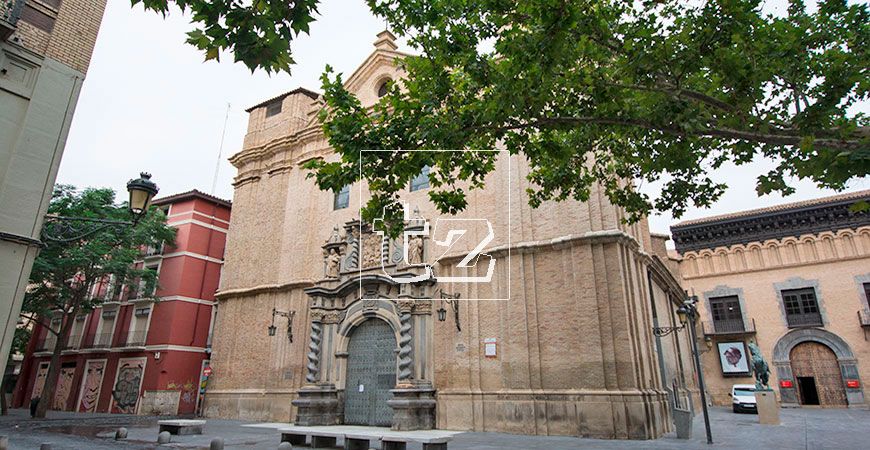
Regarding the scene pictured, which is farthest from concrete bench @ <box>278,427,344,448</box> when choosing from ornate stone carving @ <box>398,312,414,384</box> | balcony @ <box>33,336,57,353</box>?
balcony @ <box>33,336,57,353</box>

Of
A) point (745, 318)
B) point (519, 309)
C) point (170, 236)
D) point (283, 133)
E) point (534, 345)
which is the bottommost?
point (534, 345)

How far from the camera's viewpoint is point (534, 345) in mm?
13164

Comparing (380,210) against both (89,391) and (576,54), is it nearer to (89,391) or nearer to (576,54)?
(576,54)

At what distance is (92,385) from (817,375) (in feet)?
118

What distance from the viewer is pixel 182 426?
1284cm

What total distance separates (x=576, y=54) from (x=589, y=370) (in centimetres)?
798

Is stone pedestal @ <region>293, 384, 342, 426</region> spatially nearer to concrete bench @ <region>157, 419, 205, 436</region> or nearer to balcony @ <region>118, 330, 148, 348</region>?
concrete bench @ <region>157, 419, 205, 436</region>

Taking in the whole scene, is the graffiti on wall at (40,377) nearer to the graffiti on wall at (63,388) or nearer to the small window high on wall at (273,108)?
the graffiti on wall at (63,388)

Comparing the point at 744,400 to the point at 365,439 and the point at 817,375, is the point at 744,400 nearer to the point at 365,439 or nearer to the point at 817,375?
the point at 817,375

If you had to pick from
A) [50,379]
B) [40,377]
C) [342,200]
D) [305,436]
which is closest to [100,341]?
[50,379]

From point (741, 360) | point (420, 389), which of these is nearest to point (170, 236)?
point (420, 389)

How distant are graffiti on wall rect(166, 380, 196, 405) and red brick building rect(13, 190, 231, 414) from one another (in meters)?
0.04

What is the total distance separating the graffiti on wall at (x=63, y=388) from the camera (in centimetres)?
2553

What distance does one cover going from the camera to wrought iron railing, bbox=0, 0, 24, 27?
285 inches
